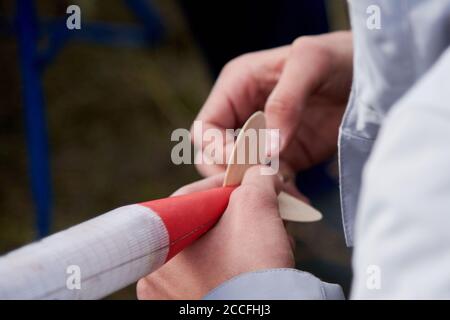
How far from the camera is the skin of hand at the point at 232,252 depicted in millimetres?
506

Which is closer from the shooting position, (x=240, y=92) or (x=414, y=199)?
(x=414, y=199)

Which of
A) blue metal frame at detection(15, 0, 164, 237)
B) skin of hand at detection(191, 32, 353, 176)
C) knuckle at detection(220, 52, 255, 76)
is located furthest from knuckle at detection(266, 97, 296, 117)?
blue metal frame at detection(15, 0, 164, 237)

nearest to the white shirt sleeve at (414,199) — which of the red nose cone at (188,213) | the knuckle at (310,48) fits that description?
the red nose cone at (188,213)

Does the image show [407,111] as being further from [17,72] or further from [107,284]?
[17,72]

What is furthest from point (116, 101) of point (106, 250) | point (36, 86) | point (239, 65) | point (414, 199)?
point (414, 199)

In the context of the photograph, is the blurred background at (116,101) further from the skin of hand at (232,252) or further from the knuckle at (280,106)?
the skin of hand at (232,252)

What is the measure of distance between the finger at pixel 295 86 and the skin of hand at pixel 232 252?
0.45 feet

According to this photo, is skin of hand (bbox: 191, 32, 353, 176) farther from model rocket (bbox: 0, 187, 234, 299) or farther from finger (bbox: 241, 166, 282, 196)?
model rocket (bbox: 0, 187, 234, 299)

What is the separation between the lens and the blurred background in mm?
1203

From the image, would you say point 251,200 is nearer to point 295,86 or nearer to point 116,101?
point 295,86

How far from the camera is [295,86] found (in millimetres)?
725

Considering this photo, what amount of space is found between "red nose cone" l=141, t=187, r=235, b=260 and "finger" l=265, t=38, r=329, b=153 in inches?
6.2

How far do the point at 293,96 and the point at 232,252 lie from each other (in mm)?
253

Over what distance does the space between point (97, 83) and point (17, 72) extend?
9.3 inches
